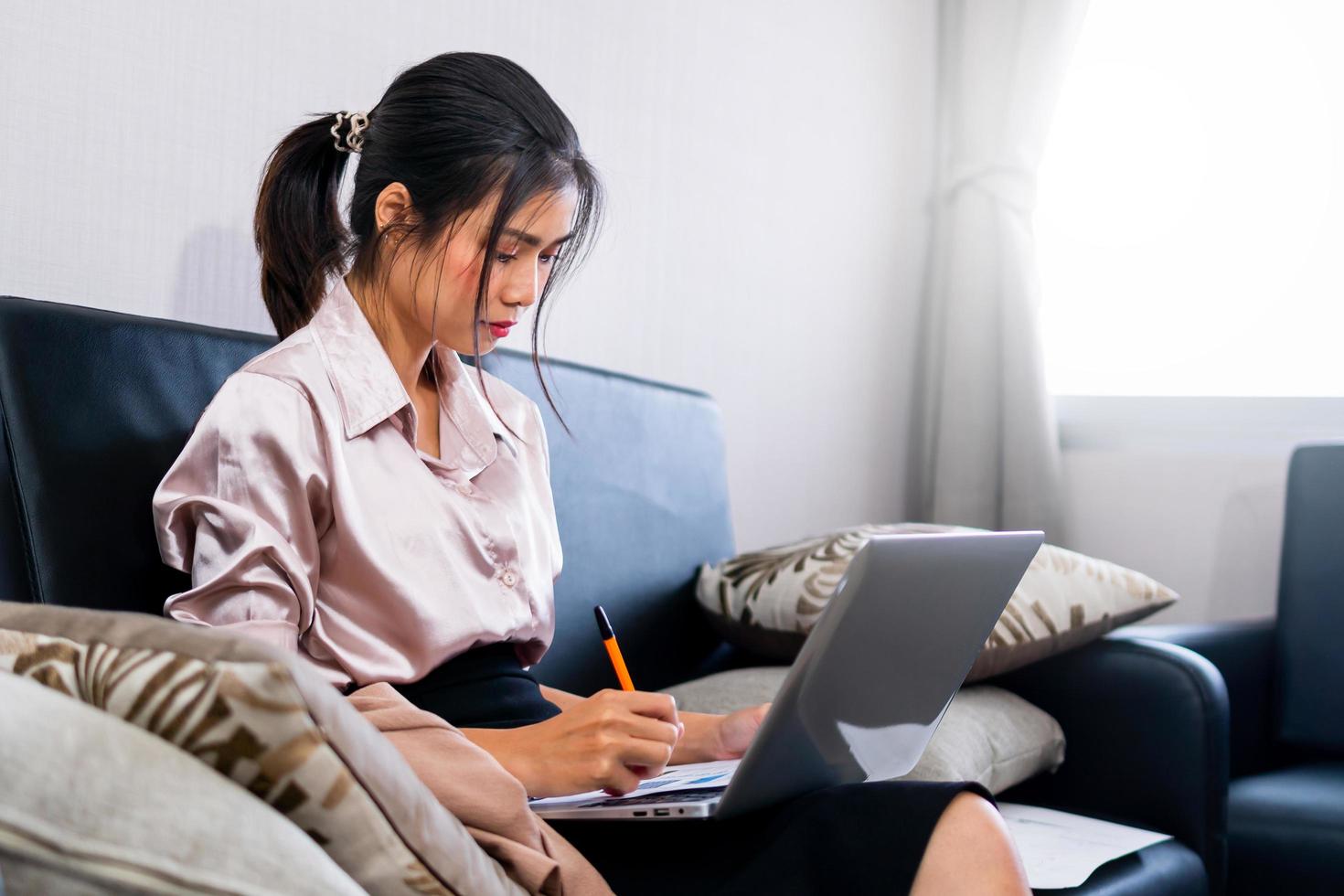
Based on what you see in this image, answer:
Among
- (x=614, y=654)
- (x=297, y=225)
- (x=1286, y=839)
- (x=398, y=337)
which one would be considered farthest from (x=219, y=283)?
(x=1286, y=839)

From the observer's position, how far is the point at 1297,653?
1909 mm

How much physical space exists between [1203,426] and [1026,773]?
1.25 metres

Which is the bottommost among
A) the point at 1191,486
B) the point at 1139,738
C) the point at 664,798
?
the point at 1139,738

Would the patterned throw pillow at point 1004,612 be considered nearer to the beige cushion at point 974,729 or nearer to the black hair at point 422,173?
the beige cushion at point 974,729

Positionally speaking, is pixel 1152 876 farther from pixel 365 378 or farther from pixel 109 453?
pixel 109 453

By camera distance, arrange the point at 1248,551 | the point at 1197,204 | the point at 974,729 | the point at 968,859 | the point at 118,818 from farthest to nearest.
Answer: the point at 1197,204 < the point at 1248,551 < the point at 974,729 < the point at 968,859 < the point at 118,818

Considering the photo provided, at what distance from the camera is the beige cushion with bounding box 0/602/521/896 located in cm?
52

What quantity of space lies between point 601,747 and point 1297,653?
1.51 metres

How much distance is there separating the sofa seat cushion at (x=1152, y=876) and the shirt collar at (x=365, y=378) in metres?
0.67

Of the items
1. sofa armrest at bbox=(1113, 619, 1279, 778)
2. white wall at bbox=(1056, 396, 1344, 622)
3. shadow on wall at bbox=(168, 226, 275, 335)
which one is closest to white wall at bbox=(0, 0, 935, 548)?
shadow on wall at bbox=(168, 226, 275, 335)

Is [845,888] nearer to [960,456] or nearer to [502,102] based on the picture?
[502,102]

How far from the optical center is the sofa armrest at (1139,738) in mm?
1432

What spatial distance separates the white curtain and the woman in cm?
151

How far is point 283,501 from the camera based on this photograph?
89cm
